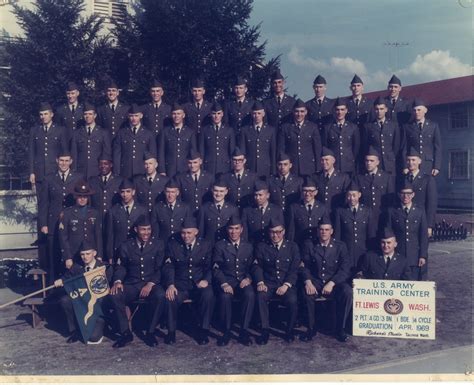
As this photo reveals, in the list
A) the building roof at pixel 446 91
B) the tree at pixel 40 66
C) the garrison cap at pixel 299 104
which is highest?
the building roof at pixel 446 91

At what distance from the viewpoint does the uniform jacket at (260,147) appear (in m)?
8.65

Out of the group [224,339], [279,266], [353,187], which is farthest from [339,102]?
[224,339]

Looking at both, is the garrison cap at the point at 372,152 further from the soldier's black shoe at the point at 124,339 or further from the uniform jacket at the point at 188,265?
the soldier's black shoe at the point at 124,339

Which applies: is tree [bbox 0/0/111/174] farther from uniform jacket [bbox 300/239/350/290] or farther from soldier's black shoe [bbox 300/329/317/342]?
soldier's black shoe [bbox 300/329/317/342]

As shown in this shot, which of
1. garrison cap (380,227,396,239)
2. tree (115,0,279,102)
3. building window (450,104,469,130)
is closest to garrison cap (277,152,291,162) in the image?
garrison cap (380,227,396,239)

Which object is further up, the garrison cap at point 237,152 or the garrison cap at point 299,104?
the garrison cap at point 299,104

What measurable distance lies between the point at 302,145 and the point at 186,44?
5749mm

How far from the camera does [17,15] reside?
43.1 ft

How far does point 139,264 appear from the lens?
706 centimetres

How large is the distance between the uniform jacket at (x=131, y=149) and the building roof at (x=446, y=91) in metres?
18.8

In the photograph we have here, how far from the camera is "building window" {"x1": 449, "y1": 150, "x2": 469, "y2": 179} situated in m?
23.9

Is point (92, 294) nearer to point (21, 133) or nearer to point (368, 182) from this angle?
point (368, 182)

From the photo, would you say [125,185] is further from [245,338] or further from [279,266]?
[245,338]

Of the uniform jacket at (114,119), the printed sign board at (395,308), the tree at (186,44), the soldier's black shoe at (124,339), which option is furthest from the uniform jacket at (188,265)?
the tree at (186,44)
